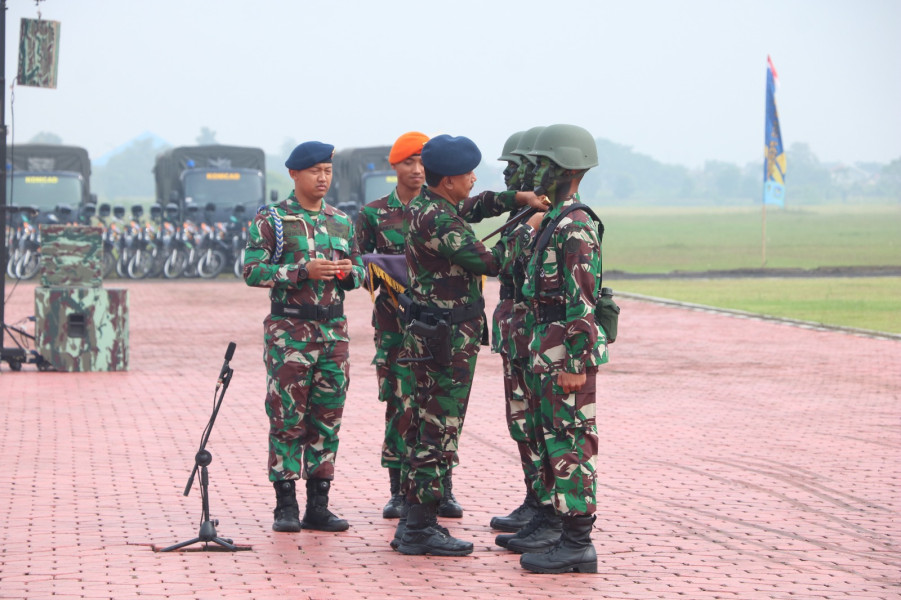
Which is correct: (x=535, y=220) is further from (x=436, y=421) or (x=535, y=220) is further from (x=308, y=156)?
(x=308, y=156)

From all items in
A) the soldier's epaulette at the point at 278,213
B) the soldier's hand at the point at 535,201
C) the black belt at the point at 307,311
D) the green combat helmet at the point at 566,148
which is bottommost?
the black belt at the point at 307,311

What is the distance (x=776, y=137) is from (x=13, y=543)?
28224 millimetres

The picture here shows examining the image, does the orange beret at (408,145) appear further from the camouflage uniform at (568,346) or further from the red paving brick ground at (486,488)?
the red paving brick ground at (486,488)

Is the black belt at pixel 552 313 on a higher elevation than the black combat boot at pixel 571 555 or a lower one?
higher

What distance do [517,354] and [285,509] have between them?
1361mm

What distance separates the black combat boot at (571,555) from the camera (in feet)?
18.1

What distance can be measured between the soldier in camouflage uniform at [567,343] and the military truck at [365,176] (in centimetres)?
2564

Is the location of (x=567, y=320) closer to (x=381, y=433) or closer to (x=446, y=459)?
(x=446, y=459)

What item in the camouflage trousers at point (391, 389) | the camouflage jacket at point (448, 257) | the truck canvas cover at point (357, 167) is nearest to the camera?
the camouflage jacket at point (448, 257)

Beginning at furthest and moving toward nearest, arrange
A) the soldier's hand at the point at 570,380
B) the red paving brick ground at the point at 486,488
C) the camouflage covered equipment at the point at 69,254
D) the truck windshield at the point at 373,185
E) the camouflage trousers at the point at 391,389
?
the truck windshield at the point at 373,185 → the camouflage covered equipment at the point at 69,254 → the camouflage trousers at the point at 391,389 → the soldier's hand at the point at 570,380 → the red paving brick ground at the point at 486,488

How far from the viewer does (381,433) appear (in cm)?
943

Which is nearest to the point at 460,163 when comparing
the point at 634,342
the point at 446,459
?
the point at 446,459

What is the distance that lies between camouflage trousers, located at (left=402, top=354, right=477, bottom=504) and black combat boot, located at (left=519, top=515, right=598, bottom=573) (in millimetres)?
590

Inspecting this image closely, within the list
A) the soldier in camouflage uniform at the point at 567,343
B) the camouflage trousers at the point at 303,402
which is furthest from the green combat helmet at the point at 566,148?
the camouflage trousers at the point at 303,402
